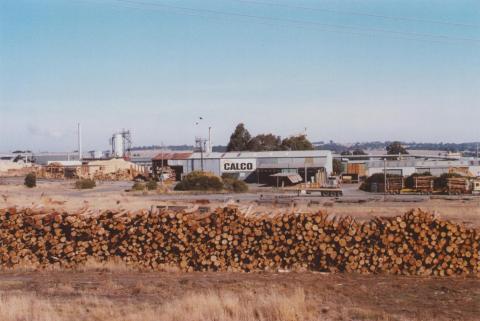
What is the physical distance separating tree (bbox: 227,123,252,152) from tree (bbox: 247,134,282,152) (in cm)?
112

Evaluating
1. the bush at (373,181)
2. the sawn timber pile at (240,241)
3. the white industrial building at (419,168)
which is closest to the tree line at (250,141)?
the white industrial building at (419,168)

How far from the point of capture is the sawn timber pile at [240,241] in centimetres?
1377

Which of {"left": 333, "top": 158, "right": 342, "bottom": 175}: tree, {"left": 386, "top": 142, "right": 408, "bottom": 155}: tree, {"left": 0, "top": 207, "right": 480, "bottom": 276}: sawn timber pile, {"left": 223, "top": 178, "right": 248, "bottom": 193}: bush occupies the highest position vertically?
{"left": 386, "top": 142, "right": 408, "bottom": 155}: tree

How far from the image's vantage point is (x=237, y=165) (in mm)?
77750

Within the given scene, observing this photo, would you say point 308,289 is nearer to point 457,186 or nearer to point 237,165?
point 457,186

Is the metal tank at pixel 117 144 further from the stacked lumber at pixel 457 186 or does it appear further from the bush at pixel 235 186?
the stacked lumber at pixel 457 186

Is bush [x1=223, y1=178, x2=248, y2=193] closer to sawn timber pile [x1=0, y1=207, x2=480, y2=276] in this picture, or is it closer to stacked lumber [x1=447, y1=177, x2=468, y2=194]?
stacked lumber [x1=447, y1=177, x2=468, y2=194]

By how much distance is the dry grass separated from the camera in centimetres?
910

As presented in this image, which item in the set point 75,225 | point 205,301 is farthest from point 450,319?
point 75,225

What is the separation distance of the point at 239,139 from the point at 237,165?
44.0m

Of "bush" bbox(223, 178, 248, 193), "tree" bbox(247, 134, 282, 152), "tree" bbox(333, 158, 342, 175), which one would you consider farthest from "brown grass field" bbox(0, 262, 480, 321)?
→ "tree" bbox(247, 134, 282, 152)

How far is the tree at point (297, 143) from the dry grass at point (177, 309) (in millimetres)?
100160

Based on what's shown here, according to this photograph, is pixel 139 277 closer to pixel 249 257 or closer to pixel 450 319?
pixel 249 257

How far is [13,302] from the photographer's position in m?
10.1
